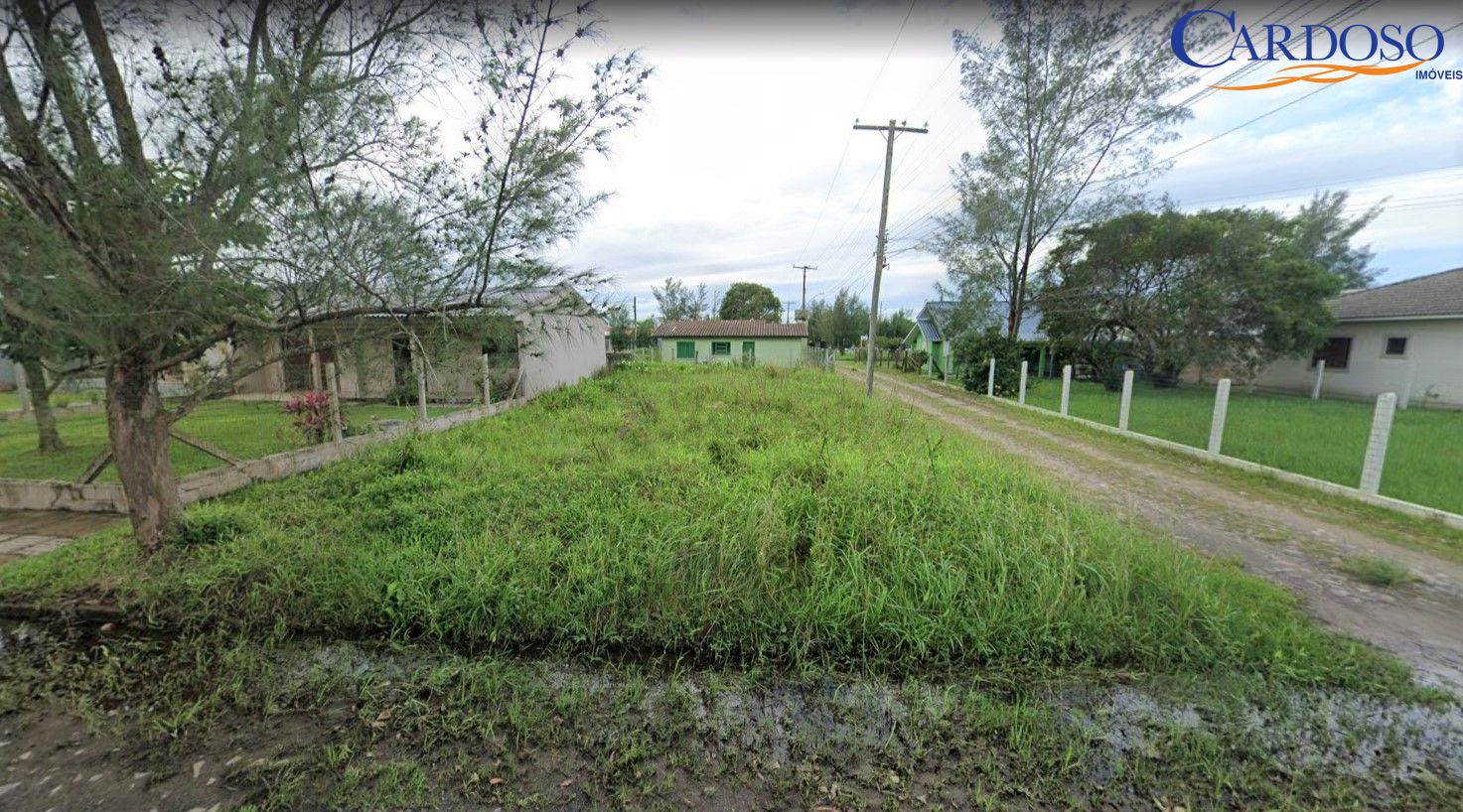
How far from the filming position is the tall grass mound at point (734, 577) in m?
2.68

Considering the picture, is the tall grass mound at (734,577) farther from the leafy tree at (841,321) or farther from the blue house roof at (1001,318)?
the leafy tree at (841,321)

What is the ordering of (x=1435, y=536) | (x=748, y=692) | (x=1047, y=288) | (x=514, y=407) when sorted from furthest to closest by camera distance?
(x=1047, y=288) → (x=514, y=407) → (x=1435, y=536) → (x=748, y=692)

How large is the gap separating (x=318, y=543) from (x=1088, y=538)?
5154 millimetres

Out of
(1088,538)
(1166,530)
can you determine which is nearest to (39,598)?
(1088,538)

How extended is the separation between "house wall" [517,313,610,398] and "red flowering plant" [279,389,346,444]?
2425 millimetres

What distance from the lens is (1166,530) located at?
13.7 feet

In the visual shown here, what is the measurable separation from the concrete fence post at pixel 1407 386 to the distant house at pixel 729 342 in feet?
62.1

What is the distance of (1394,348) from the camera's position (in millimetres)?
12219

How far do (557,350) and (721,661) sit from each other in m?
11.1

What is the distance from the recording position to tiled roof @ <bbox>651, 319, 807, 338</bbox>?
2691 cm

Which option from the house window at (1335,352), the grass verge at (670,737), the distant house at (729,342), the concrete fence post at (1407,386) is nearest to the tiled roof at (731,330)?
the distant house at (729,342)

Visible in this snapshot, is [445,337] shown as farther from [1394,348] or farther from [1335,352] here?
[1335,352]

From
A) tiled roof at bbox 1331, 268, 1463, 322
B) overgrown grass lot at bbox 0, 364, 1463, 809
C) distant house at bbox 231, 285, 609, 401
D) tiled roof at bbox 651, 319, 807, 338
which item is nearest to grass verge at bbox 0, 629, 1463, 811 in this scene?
overgrown grass lot at bbox 0, 364, 1463, 809

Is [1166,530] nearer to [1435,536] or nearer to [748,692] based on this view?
[1435,536]
